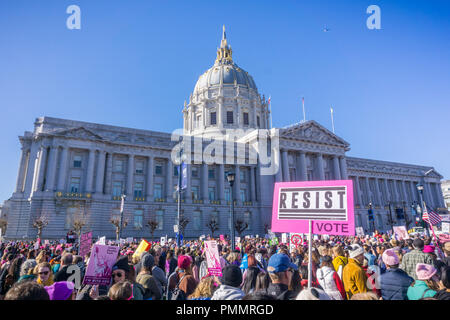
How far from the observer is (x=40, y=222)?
36781 millimetres

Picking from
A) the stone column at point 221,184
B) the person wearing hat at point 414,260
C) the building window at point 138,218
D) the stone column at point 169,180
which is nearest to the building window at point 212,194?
the stone column at point 221,184

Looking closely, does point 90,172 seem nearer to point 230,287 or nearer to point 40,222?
point 40,222

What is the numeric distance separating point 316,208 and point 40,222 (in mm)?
41366

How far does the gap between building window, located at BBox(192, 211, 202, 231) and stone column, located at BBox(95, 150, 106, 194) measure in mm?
15810

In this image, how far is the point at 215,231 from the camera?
161 feet

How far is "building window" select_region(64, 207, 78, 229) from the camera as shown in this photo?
4100cm

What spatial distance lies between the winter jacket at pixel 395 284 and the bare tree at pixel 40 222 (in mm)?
42105

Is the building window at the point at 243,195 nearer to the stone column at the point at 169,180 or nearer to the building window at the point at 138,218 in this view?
the stone column at the point at 169,180

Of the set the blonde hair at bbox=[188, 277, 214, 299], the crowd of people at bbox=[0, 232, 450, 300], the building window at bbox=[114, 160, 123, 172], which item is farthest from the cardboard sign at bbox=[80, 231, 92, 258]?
the building window at bbox=[114, 160, 123, 172]

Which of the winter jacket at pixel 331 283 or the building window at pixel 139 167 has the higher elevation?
the building window at pixel 139 167

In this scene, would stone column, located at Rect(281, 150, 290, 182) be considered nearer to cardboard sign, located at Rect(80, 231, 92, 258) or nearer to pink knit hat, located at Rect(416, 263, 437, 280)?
cardboard sign, located at Rect(80, 231, 92, 258)

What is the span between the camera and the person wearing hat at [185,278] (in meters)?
5.87

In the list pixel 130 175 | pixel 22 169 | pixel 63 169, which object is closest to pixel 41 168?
pixel 63 169
